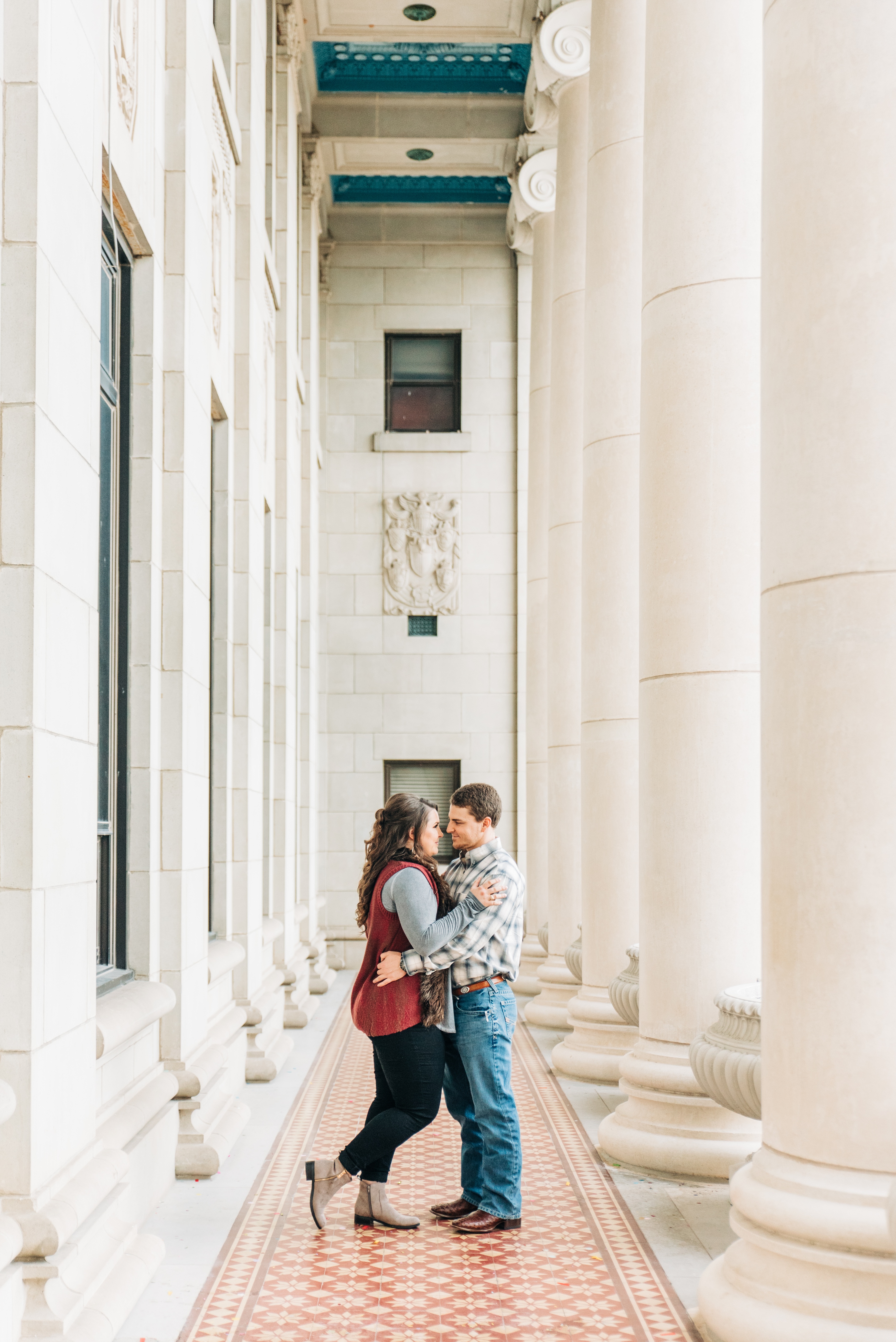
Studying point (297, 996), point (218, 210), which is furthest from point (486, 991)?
point (297, 996)

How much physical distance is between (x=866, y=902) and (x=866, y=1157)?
896 millimetres

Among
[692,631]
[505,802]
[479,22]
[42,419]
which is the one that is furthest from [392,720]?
[42,419]

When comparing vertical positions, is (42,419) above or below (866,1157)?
above

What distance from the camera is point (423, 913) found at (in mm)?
6812

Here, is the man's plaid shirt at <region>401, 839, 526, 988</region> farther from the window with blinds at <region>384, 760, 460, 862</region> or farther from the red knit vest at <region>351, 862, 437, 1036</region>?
the window with blinds at <region>384, 760, 460, 862</region>

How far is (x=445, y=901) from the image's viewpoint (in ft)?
23.4

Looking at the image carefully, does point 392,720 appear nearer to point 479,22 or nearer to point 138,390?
point 479,22

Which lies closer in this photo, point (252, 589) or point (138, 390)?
point (138, 390)

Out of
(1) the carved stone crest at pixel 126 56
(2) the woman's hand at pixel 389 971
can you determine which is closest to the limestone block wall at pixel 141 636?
(1) the carved stone crest at pixel 126 56

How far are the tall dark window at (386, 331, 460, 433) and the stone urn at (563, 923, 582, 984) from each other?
1230cm

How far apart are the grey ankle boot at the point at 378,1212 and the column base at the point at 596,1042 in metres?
4.66

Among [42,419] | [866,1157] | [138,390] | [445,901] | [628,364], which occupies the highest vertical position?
[628,364]

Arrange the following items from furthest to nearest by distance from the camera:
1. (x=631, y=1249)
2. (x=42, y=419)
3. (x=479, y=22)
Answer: (x=479, y=22)
(x=631, y=1249)
(x=42, y=419)

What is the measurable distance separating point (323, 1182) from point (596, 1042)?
208 inches
